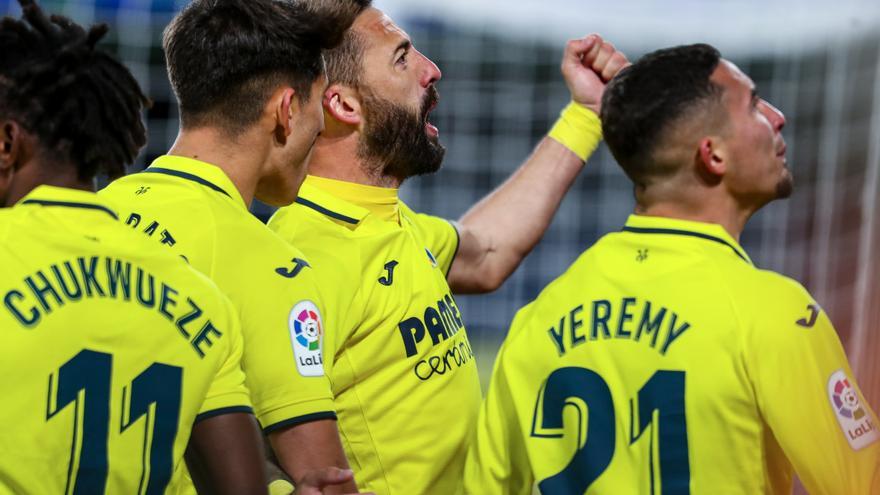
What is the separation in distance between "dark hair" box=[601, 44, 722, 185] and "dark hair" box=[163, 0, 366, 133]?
717 mm

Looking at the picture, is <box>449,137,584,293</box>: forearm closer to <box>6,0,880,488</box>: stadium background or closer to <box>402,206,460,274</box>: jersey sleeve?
<box>402,206,460,274</box>: jersey sleeve

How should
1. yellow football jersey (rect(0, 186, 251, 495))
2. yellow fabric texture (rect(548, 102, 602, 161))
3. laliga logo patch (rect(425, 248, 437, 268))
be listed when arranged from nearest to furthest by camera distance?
yellow football jersey (rect(0, 186, 251, 495))
laliga logo patch (rect(425, 248, 437, 268))
yellow fabric texture (rect(548, 102, 602, 161))

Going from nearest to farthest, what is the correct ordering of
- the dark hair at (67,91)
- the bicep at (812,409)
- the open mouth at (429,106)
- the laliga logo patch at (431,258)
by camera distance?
1. the dark hair at (67,91)
2. the bicep at (812,409)
3. the laliga logo patch at (431,258)
4. the open mouth at (429,106)

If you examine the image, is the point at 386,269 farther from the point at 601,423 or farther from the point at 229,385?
the point at 229,385

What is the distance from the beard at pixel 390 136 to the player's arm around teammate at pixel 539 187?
51cm

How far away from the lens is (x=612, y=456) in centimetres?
279

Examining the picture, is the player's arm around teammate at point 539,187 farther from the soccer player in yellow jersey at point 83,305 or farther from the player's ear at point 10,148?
the player's ear at point 10,148

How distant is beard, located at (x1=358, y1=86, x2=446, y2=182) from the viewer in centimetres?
361

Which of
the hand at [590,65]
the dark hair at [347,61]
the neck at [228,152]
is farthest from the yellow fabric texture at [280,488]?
the hand at [590,65]

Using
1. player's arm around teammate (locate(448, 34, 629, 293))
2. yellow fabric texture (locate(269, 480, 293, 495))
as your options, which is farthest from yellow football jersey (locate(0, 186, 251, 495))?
player's arm around teammate (locate(448, 34, 629, 293))

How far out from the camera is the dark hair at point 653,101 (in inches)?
117

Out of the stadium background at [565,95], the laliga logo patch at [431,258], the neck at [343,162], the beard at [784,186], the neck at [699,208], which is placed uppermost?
the beard at [784,186]

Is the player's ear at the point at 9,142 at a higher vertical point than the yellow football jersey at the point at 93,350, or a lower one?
higher

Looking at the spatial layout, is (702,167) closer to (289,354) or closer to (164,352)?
(289,354)
